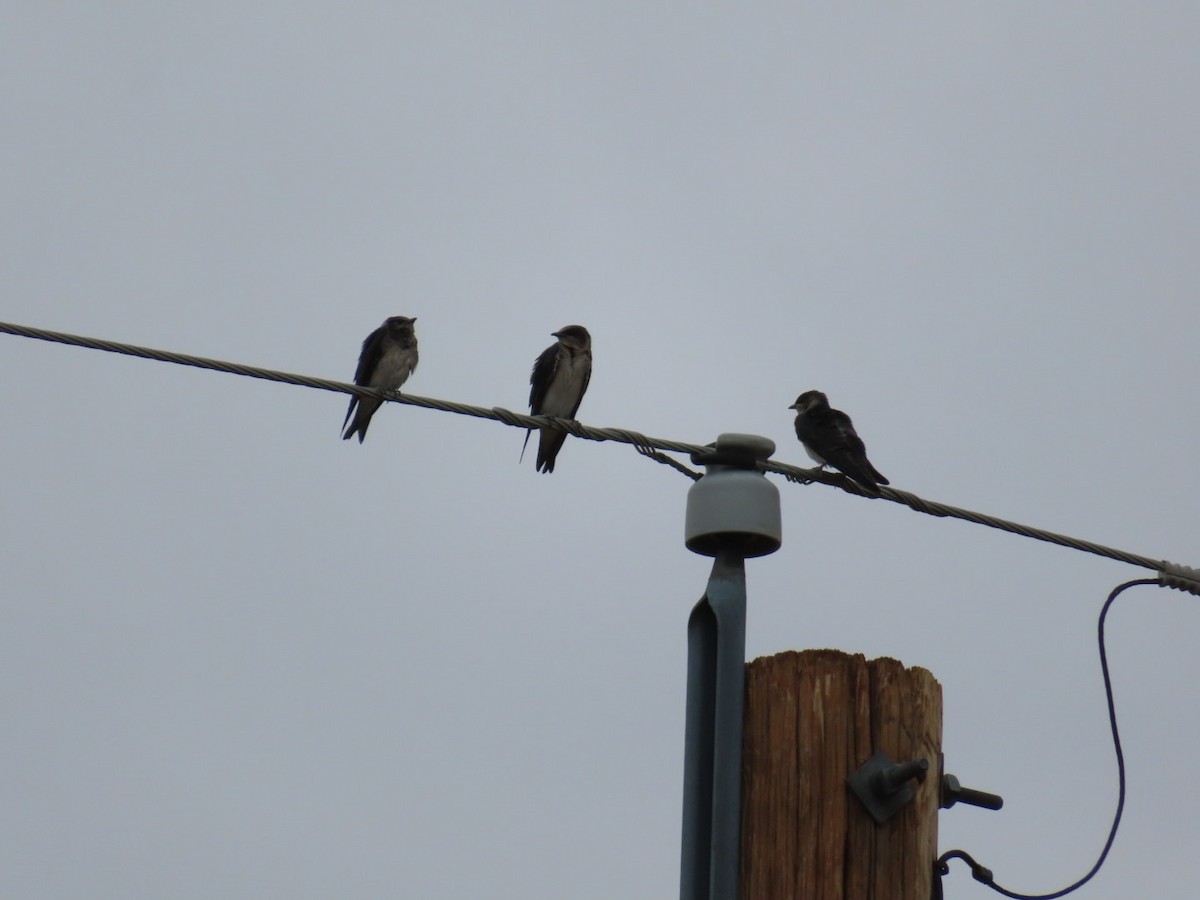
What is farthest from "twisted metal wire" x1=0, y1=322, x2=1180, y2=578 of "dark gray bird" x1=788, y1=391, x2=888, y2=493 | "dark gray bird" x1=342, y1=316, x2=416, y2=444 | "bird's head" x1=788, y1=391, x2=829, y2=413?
"dark gray bird" x1=342, y1=316, x2=416, y2=444

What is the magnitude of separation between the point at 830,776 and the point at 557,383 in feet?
31.8

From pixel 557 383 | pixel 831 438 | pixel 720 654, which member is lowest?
pixel 720 654

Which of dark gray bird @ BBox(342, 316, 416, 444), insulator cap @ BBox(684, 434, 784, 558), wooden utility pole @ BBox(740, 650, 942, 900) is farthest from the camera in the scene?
dark gray bird @ BBox(342, 316, 416, 444)

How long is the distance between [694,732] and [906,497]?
6.08 feet

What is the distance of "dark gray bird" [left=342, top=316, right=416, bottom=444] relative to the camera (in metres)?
12.9

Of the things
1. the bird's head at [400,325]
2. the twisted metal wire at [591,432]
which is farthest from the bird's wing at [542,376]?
the twisted metal wire at [591,432]

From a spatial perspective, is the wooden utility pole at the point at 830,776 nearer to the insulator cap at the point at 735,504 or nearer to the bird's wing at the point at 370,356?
the insulator cap at the point at 735,504

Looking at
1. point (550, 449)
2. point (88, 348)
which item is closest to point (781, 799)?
point (88, 348)

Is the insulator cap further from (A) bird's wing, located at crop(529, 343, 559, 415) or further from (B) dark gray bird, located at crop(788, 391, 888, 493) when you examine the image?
(A) bird's wing, located at crop(529, 343, 559, 415)

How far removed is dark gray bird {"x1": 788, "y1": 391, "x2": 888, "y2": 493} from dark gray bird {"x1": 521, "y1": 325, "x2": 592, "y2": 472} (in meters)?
1.97

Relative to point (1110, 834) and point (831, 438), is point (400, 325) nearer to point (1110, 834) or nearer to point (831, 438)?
point (831, 438)

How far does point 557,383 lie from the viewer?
13.0 meters

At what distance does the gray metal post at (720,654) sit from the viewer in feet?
11.2

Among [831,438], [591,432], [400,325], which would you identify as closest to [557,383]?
[400,325]
